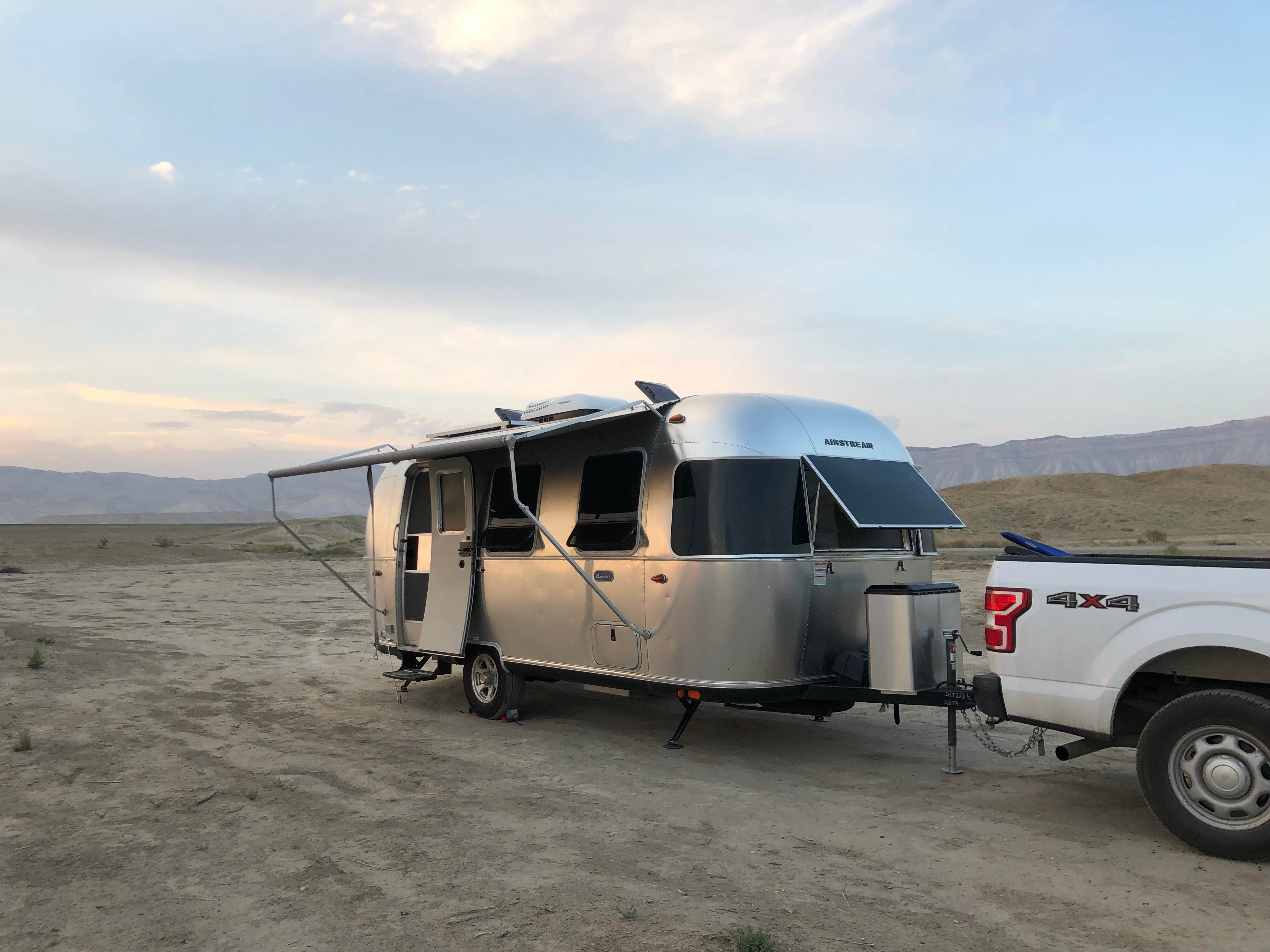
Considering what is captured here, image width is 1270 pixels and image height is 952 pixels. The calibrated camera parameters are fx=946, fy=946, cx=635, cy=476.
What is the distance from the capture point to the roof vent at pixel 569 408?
27.1 ft

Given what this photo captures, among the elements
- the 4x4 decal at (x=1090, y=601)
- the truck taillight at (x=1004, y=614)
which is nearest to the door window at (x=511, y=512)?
the truck taillight at (x=1004, y=614)

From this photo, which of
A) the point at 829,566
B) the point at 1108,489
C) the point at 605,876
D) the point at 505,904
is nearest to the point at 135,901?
the point at 505,904

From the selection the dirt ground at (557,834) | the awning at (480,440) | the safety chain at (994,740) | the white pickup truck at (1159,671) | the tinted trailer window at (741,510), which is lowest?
the dirt ground at (557,834)

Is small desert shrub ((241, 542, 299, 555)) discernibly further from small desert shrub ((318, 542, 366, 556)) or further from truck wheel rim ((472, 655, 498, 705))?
truck wheel rim ((472, 655, 498, 705))

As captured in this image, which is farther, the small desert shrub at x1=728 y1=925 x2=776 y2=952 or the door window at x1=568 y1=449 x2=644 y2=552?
the door window at x1=568 y1=449 x2=644 y2=552

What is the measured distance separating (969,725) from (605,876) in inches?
136

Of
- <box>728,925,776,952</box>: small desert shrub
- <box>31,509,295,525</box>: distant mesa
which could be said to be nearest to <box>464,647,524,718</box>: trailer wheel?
<box>728,925,776,952</box>: small desert shrub

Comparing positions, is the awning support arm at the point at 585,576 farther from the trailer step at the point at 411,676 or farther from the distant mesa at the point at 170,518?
Result: the distant mesa at the point at 170,518

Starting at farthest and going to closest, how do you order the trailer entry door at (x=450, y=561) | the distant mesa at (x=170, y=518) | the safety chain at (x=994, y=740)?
the distant mesa at (x=170, y=518)
the trailer entry door at (x=450, y=561)
the safety chain at (x=994, y=740)

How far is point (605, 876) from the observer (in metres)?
4.84

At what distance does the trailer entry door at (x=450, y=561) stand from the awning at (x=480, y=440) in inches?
12.5

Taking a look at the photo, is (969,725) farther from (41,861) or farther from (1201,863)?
(41,861)

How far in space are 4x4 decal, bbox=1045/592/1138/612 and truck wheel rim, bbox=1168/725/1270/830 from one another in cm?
72

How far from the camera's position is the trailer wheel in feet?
29.6
